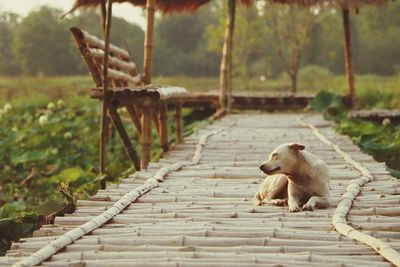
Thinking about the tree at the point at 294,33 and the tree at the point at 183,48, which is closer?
the tree at the point at 294,33

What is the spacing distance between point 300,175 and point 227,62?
28.8 feet

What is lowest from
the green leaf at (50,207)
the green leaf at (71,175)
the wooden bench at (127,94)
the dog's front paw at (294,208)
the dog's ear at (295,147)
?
the green leaf at (71,175)

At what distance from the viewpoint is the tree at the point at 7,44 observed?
4619 centimetres

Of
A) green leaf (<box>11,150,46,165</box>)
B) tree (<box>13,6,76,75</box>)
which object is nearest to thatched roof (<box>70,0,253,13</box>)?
green leaf (<box>11,150,46,165</box>)

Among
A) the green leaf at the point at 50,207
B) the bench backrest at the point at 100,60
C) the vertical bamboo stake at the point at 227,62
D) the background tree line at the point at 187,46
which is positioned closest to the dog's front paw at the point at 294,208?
the green leaf at the point at 50,207

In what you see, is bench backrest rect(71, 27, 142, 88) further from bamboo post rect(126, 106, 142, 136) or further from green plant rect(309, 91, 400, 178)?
green plant rect(309, 91, 400, 178)

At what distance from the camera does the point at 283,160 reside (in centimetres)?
455

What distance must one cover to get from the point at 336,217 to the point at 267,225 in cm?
35

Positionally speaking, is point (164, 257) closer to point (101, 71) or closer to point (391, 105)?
point (101, 71)

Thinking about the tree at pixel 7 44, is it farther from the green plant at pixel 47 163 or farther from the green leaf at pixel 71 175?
the green leaf at pixel 71 175

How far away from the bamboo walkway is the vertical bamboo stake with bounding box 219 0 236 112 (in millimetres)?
6461

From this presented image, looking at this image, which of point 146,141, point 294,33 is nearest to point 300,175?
point 146,141

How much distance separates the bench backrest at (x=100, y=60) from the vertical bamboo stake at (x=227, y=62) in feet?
13.7

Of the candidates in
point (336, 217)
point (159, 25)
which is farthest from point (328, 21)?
point (159, 25)
